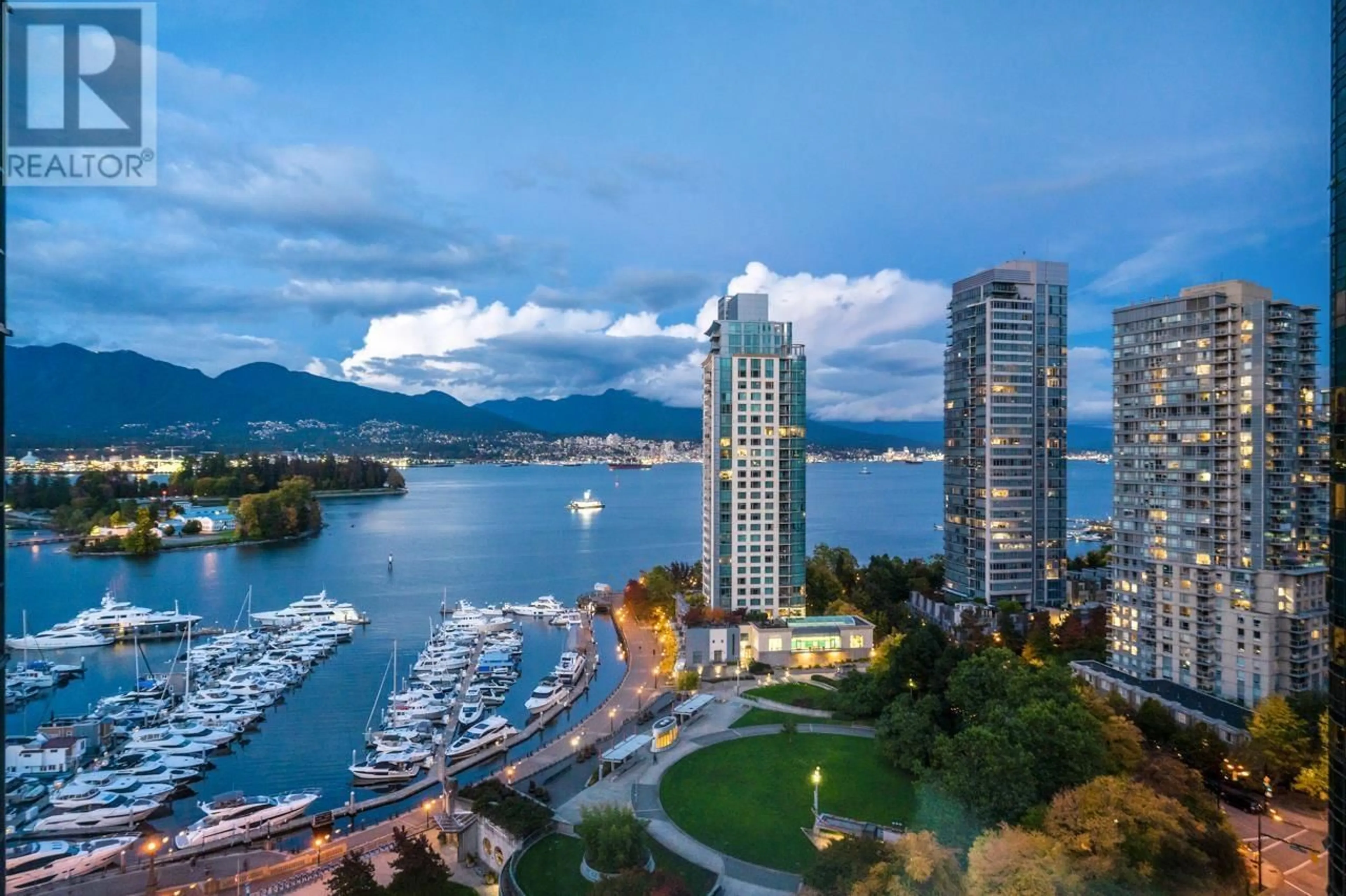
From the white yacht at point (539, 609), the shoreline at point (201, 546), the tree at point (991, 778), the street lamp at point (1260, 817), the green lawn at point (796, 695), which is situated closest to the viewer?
the street lamp at point (1260, 817)

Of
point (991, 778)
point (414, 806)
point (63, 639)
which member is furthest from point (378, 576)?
point (991, 778)

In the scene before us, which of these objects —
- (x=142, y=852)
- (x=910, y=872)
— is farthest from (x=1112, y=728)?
(x=142, y=852)

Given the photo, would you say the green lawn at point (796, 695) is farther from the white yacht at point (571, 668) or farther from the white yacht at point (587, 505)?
the white yacht at point (587, 505)

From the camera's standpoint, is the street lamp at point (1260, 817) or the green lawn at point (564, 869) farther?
the green lawn at point (564, 869)

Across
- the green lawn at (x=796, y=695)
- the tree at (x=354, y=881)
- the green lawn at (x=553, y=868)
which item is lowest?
the green lawn at (x=553, y=868)

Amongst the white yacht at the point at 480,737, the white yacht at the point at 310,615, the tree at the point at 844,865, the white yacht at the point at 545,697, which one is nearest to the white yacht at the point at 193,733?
the white yacht at the point at 480,737

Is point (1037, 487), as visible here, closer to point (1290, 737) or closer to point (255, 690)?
point (1290, 737)

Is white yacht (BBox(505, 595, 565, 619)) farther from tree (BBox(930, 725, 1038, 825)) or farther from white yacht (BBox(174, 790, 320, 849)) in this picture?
tree (BBox(930, 725, 1038, 825))

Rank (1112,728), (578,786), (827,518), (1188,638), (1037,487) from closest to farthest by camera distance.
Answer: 1. (1112,728)
2. (578,786)
3. (1188,638)
4. (1037,487)
5. (827,518)
